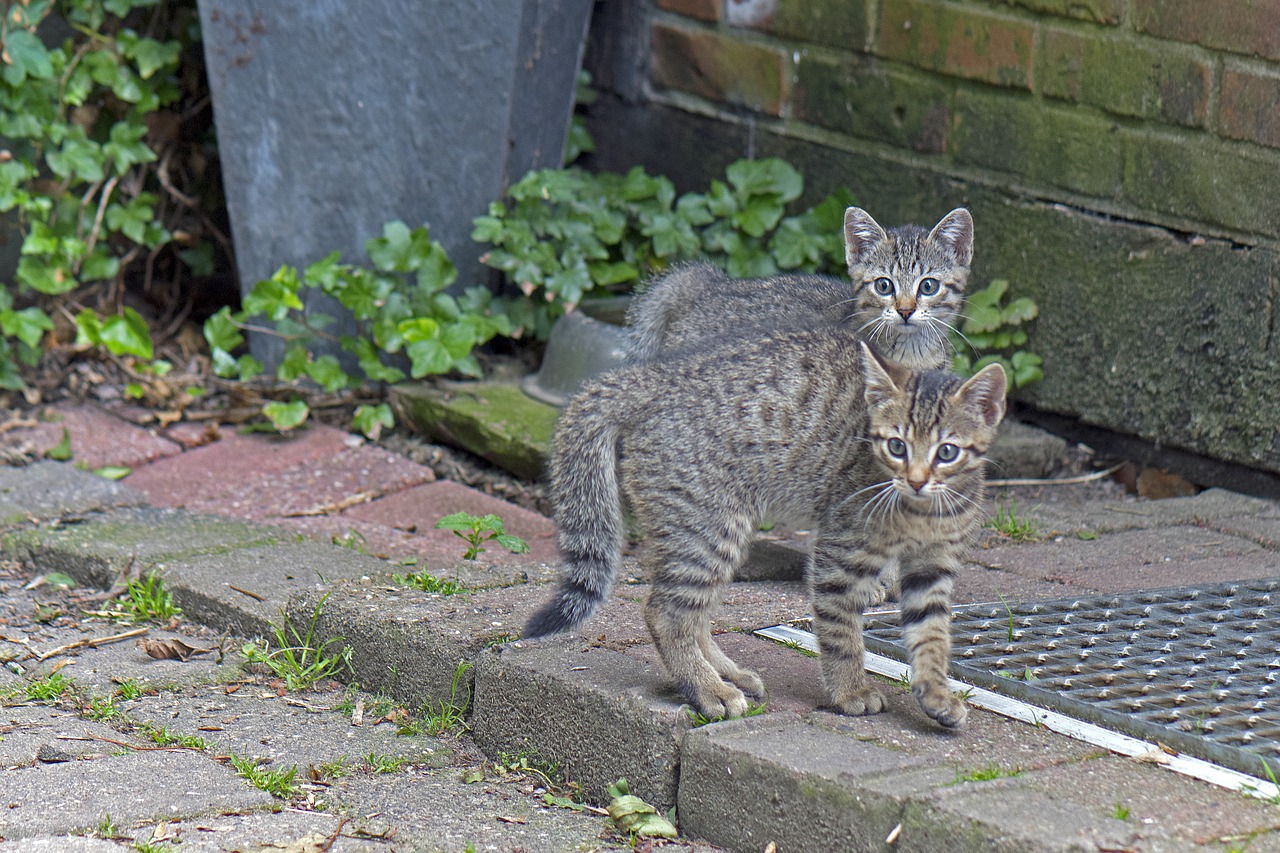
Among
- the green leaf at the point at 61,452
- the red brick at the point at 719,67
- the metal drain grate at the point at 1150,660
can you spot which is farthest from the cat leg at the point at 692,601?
the red brick at the point at 719,67

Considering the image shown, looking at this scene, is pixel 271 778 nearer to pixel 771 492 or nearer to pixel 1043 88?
pixel 771 492

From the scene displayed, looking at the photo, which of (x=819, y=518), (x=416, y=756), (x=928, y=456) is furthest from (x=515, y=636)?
(x=928, y=456)

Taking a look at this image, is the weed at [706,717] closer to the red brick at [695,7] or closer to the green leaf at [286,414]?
the green leaf at [286,414]

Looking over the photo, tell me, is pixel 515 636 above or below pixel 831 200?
below

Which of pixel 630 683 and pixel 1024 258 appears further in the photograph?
pixel 1024 258

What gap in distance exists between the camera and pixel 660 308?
15.8 feet

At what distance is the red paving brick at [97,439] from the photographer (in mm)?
5352

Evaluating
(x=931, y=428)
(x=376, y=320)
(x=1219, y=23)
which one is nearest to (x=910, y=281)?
(x=1219, y=23)

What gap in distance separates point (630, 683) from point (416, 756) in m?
0.53

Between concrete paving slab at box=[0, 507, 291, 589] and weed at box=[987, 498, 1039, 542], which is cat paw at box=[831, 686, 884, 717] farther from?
concrete paving slab at box=[0, 507, 291, 589]

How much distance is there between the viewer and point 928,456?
3201 millimetres

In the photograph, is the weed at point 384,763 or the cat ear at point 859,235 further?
the cat ear at point 859,235

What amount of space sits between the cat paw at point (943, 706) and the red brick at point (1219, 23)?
2568 millimetres

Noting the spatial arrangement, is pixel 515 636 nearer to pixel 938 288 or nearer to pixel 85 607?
pixel 85 607
